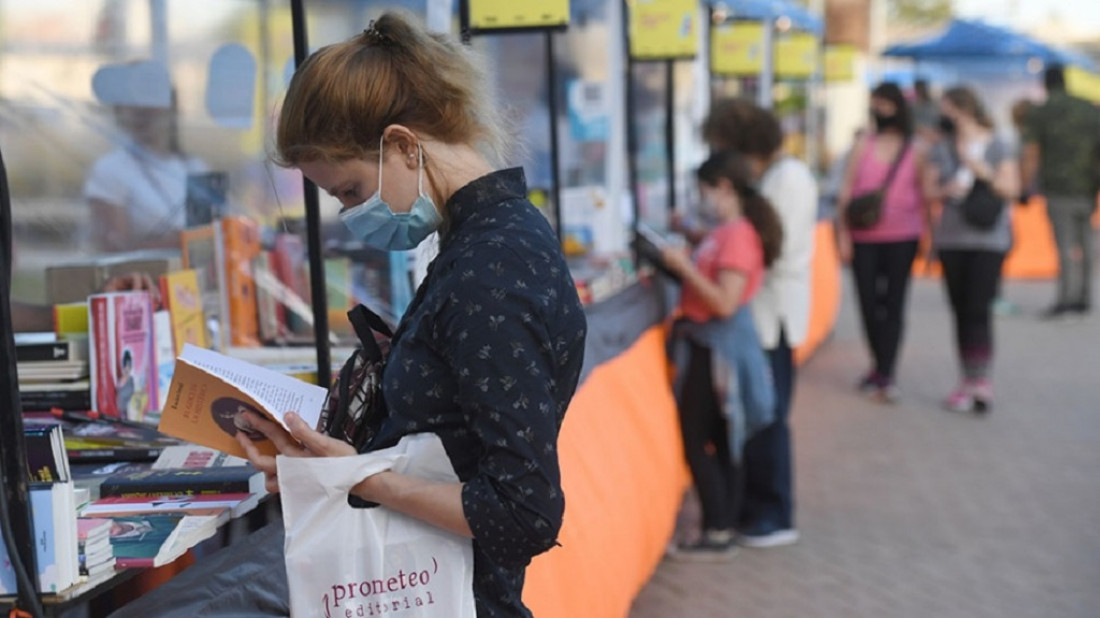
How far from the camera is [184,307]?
354 cm

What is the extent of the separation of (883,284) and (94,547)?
652 centimetres

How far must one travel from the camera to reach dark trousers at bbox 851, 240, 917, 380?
7.91m

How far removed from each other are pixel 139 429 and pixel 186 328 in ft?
1.72

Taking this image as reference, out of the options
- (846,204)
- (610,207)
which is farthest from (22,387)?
(846,204)

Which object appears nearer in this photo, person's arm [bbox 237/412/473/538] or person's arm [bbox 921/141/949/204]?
person's arm [bbox 237/412/473/538]

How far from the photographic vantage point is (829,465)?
679cm

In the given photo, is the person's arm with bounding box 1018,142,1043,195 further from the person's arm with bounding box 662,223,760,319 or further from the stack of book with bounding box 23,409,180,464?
the stack of book with bounding box 23,409,180,464

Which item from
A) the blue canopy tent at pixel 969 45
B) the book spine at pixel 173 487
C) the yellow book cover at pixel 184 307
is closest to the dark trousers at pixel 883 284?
the yellow book cover at pixel 184 307

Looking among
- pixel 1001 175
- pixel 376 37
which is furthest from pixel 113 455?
pixel 1001 175

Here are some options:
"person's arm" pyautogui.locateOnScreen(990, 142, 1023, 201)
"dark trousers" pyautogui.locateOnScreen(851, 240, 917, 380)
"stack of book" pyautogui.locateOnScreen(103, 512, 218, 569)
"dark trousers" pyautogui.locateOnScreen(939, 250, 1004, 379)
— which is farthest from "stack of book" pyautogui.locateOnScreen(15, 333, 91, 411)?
"person's arm" pyautogui.locateOnScreen(990, 142, 1023, 201)

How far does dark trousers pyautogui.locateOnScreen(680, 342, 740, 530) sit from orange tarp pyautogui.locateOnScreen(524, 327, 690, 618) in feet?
0.25

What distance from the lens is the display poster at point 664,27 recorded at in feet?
20.5

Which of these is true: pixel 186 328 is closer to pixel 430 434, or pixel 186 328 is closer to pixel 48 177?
pixel 48 177

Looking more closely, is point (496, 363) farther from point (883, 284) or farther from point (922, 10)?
point (922, 10)
